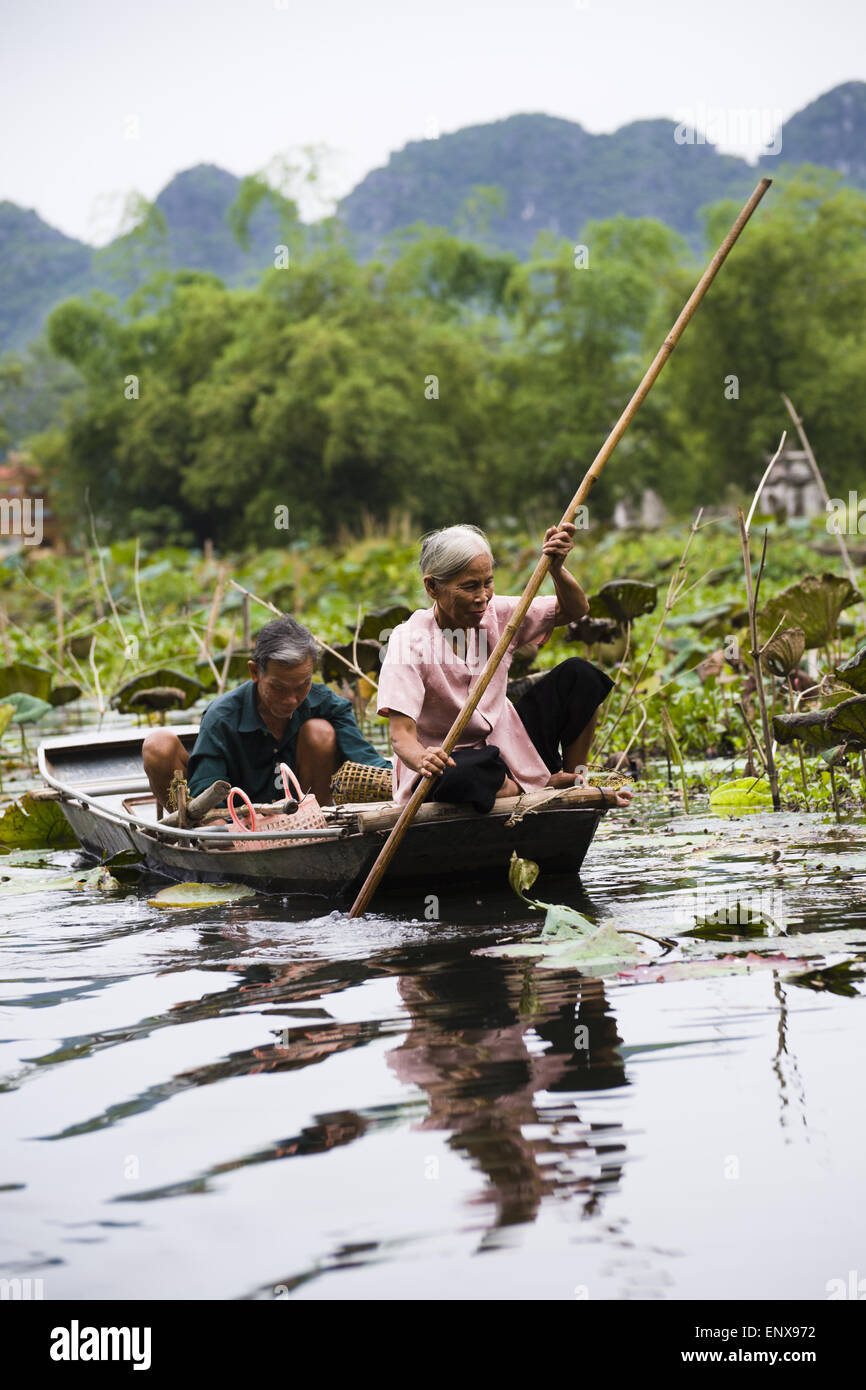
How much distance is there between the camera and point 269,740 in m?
4.61

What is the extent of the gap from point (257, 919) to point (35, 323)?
6094 inches

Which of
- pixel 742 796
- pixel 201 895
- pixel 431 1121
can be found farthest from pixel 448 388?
pixel 431 1121

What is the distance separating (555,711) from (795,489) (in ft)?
82.5

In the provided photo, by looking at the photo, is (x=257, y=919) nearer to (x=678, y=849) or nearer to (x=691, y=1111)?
(x=678, y=849)

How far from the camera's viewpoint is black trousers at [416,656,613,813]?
3.78 metres

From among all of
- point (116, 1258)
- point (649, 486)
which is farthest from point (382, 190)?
point (116, 1258)

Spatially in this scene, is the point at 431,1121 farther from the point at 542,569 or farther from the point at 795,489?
the point at 795,489

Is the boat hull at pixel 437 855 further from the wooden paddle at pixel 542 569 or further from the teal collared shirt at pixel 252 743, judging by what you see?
the teal collared shirt at pixel 252 743

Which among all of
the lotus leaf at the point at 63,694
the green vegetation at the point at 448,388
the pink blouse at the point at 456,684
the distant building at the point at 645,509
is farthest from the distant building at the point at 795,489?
the pink blouse at the point at 456,684

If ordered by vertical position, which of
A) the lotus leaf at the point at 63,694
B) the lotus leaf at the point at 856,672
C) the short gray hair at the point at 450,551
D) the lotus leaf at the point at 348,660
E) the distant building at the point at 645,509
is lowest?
the lotus leaf at the point at 63,694

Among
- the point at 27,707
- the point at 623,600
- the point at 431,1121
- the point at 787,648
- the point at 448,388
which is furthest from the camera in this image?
the point at 448,388

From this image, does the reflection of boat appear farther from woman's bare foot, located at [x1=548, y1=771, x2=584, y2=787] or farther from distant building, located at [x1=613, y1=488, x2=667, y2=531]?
distant building, located at [x1=613, y1=488, x2=667, y2=531]

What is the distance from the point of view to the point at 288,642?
4.23 metres

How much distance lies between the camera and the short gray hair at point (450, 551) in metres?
3.70
